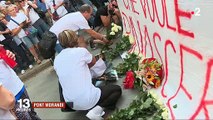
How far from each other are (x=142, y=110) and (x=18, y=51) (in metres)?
4.70

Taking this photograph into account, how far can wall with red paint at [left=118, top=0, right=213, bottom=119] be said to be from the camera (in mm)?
3385

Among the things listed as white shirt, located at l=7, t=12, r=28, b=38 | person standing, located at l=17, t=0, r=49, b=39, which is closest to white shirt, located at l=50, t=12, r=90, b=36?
white shirt, located at l=7, t=12, r=28, b=38

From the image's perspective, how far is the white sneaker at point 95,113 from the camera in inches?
194

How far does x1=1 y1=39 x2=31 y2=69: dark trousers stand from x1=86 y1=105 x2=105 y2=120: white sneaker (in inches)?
155

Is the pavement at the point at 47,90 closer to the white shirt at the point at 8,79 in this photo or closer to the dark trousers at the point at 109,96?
the dark trousers at the point at 109,96

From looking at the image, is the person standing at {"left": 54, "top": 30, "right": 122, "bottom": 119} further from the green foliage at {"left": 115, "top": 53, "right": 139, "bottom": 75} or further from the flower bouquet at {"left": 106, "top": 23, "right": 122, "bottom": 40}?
the flower bouquet at {"left": 106, "top": 23, "right": 122, "bottom": 40}

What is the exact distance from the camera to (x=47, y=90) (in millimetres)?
7047

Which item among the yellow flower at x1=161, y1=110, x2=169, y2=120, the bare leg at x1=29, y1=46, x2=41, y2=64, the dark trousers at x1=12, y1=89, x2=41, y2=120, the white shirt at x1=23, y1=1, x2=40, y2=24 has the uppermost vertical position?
the dark trousers at x1=12, y1=89, x2=41, y2=120

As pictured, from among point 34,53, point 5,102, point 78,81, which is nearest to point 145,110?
point 78,81

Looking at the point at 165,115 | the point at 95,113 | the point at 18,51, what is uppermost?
the point at 165,115

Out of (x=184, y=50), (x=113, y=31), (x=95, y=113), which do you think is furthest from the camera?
(x=113, y=31)

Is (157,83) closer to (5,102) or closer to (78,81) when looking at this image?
(78,81)

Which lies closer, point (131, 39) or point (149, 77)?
point (149, 77)

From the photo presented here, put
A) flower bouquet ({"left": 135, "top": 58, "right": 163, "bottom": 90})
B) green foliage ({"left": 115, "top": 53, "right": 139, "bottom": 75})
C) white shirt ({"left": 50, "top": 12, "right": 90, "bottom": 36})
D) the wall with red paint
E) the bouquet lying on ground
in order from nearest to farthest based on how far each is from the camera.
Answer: the wall with red paint → the bouquet lying on ground → flower bouquet ({"left": 135, "top": 58, "right": 163, "bottom": 90}) → green foliage ({"left": 115, "top": 53, "right": 139, "bottom": 75}) → white shirt ({"left": 50, "top": 12, "right": 90, "bottom": 36})
